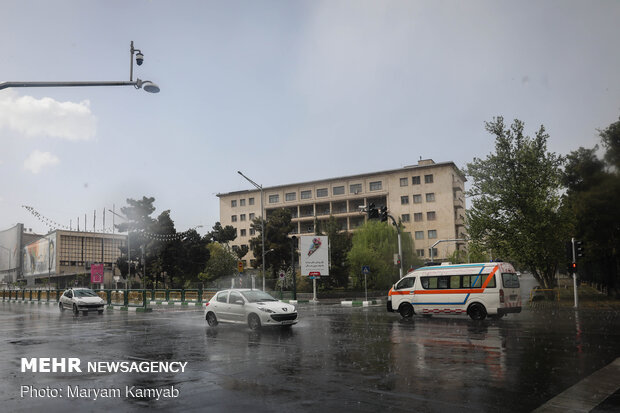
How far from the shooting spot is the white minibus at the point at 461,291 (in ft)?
59.9

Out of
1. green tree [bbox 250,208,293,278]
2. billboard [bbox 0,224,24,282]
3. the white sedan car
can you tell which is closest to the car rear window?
the white sedan car

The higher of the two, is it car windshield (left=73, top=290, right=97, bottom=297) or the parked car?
car windshield (left=73, top=290, right=97, bottom=297)

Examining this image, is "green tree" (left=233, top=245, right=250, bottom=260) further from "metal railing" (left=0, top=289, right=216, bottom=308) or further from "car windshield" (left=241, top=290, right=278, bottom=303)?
"car windshield" (left=241, top=290, right=278, bottom=303)

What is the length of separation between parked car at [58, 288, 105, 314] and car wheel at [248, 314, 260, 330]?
52.0ft

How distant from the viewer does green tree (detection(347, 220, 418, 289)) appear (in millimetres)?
47781

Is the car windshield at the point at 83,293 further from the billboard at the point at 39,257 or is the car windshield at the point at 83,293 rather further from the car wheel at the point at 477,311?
the billboard at the point at 39,257

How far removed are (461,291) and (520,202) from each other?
14000 millimetres

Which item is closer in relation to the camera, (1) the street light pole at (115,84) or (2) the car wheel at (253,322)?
(1) the street light pole at (115,84)

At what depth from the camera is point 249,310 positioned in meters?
16.7

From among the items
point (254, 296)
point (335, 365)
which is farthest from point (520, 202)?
point (335, 365)

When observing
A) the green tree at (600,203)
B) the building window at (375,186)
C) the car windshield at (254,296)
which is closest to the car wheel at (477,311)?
the green tree at (600,203)

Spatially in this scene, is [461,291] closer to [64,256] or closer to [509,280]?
[509,280]

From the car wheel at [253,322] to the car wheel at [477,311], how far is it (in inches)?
328

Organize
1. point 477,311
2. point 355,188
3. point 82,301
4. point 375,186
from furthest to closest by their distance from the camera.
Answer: point 355,188 → point 375,186 → point 82,301 → point 477,311
